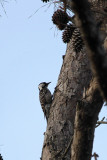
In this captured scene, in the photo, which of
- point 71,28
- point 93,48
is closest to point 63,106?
point 71,28

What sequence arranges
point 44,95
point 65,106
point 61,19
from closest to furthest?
point 61,19 → point 65,106 → point 44,95

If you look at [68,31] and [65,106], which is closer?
[68,31]

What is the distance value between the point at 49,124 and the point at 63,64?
3.39ft

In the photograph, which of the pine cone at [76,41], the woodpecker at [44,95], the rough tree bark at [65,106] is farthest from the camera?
the woodpecker at [44,95]

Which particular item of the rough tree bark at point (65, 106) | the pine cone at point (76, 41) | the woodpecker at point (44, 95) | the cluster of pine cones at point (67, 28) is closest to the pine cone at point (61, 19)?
the cluster of pine cones at point (67, 28)

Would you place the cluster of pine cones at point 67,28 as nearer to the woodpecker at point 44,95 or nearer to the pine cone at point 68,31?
the pine cone at point 68,31

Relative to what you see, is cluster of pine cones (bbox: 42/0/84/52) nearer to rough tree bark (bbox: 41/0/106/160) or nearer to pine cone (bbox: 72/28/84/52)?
pine cone (bbox: 72/28/84/52)

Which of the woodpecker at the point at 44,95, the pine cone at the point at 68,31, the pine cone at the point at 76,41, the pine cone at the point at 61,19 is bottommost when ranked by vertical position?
the pine cone at the point at 76,41

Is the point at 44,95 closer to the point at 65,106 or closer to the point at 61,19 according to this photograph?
the point at 65,106

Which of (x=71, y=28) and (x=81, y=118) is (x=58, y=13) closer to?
(x=71, y=28)

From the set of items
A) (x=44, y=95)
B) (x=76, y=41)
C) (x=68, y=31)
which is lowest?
(x=76, y=41)

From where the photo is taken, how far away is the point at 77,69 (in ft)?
17.7

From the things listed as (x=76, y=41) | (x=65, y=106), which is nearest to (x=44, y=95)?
(x=65, y=106)

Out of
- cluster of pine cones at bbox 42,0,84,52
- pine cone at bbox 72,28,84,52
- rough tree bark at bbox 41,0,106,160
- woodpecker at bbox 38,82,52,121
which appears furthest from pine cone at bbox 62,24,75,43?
woodpecker at bbox 38,82,52,121
